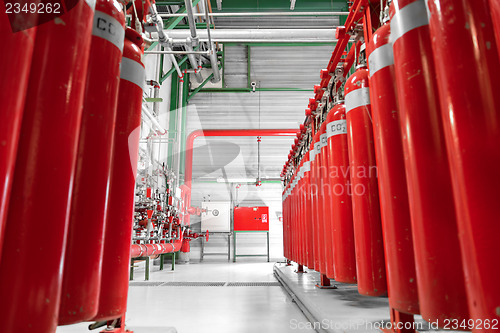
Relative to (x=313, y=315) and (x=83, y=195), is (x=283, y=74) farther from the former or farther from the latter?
(x=83, y=195)

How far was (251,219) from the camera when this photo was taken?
958 centimetres

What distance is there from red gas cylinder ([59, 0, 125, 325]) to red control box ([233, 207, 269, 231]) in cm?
883

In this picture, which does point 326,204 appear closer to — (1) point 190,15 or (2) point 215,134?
(1) point 190,15

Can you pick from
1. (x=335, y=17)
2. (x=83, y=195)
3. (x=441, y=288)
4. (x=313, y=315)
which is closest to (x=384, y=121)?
(x=441, y=288)

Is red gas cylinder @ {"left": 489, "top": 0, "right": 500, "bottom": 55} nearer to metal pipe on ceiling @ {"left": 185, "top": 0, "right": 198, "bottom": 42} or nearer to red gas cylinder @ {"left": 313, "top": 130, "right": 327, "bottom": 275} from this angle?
red gas cylinder @ {"left": 313, "top": 130, "right": 327, "bottom": 275}

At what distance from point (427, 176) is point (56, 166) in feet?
3.10

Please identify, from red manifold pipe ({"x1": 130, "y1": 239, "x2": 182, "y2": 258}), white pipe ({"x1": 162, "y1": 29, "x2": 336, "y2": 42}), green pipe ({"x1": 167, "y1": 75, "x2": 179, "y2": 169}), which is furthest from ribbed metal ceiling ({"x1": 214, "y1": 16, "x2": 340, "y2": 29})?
red manifold pipe ({"x1": 130, "y1": 239, "x2": 182, "y2": 258})

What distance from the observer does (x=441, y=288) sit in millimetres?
783

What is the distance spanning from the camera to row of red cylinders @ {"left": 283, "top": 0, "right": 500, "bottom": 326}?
0.63 m

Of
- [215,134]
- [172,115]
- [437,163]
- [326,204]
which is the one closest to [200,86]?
[172,115]

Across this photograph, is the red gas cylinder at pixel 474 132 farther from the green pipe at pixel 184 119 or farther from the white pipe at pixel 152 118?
the green pipe at pixel 184 119

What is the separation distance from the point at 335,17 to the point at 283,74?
7.46 feet

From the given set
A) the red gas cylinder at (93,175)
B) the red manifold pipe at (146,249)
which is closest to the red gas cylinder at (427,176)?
the red gas cylinder at (93,175)

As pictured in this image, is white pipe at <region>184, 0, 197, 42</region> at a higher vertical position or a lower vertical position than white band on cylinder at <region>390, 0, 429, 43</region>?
higher
